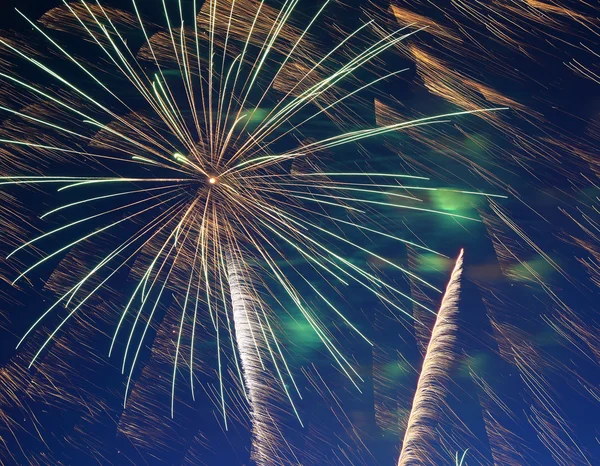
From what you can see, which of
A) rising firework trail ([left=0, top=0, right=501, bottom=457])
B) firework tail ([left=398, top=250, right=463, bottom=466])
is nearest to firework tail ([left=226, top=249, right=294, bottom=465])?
rising firework trail ([left=0, top=0, right=501, bottom=457])

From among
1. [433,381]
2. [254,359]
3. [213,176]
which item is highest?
[213,176]

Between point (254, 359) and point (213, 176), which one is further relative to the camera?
point (254, 359)

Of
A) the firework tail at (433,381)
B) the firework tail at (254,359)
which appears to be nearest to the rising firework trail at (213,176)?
the firework tail at (254,359)

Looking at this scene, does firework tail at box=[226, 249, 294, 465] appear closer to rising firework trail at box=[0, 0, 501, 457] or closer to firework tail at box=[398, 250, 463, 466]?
rising firework trail at box=[0, 0, 501, 457]

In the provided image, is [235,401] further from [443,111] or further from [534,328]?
[443,111]

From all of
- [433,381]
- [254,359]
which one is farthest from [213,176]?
[433,381]

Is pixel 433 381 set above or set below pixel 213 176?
below

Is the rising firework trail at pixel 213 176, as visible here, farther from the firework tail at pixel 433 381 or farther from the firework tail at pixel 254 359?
the firework tail at pixel 433 381

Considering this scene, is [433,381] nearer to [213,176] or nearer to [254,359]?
[254,359]
